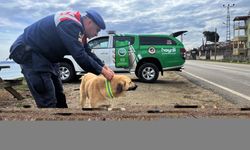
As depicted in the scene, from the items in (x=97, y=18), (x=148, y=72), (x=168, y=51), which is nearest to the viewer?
(x=97, y=18)

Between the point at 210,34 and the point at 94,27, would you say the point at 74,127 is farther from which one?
the point at 210,34

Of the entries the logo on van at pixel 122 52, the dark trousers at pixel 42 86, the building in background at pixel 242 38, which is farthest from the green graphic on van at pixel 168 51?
the building in background at pixel 242 38

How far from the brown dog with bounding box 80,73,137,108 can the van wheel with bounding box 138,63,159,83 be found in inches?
334

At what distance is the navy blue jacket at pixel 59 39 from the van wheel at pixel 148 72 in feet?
29.9

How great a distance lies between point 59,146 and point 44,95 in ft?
7.17

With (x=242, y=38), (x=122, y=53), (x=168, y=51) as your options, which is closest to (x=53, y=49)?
(x=122, y=53)

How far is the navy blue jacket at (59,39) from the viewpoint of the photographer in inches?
128

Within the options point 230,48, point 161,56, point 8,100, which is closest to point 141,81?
point 161,56

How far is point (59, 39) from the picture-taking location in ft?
11.4

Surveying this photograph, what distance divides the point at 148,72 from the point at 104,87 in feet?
30.3

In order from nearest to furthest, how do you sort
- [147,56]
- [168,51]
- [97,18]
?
1. [97,18]
2. [147,56]
3. [168,51]

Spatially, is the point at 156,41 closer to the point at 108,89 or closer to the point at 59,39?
the point at 108,89

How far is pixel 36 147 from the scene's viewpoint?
1.74 metres

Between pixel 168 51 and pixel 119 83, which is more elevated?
pixel 168 51
